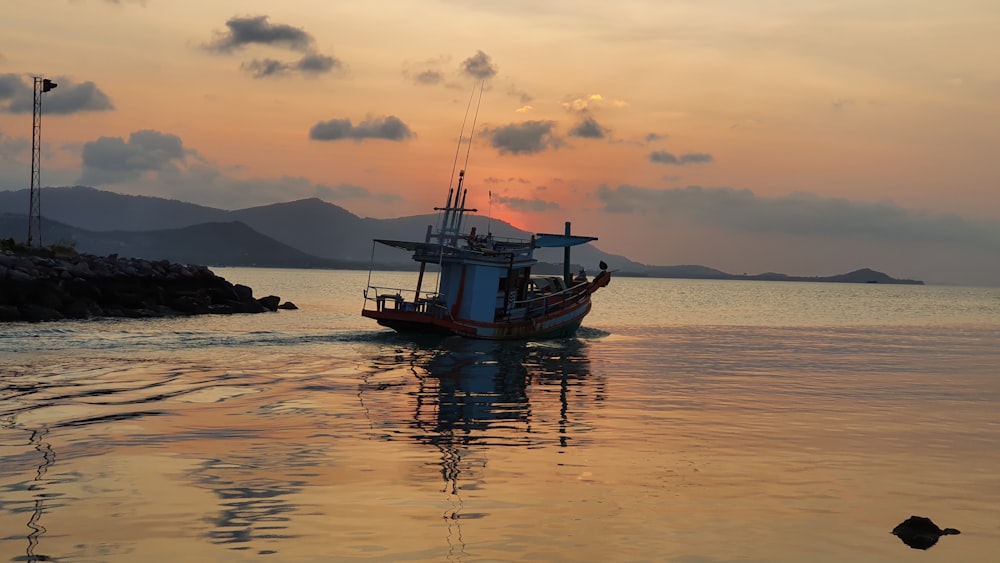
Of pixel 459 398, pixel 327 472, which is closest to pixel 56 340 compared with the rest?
pixel 459 398

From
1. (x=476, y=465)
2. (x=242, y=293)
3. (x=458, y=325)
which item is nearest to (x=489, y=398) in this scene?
(x=476, y=465)

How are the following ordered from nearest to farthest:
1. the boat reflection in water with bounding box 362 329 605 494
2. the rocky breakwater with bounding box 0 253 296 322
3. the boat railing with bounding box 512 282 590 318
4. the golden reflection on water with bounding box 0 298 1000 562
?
the golden reflection on water with bounding box 0 298 1000 562 → the boat reflection in water with bounding box 362 329 605 494 → the boat railing with bounding box 512 282 590 318 → the rocky breakwater with bounding box 0 253 296 322

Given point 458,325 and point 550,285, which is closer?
point 458,325

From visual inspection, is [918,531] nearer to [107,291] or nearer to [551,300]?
[551,300]

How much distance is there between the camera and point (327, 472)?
15.3m

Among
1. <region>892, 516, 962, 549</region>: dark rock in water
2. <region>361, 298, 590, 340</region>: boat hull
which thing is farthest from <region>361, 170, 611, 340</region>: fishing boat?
<region>892, 516, 962, 549</region>: dark rock in water

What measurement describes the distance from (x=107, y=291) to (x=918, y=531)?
57.4 m

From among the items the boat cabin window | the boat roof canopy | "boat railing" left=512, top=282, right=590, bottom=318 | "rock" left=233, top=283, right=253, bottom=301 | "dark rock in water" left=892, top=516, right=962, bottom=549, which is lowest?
"dark rock in water" left=892, top=516, right=962, bottom=549

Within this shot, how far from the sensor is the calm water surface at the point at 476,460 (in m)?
11.7

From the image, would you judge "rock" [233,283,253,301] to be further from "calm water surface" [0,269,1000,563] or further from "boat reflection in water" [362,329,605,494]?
"calm water surface" [0,269,1000,563]

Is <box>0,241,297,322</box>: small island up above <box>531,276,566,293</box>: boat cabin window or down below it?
below

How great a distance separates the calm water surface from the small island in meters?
17.8

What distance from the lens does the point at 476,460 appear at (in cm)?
1675

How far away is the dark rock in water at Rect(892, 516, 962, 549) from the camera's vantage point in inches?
477
